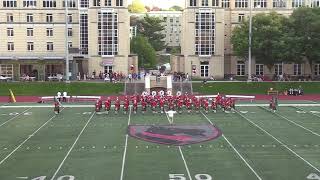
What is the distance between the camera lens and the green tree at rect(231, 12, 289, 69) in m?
59.8

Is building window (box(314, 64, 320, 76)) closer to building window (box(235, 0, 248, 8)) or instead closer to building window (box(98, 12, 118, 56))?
building window (box(235, 0, 248, 8))

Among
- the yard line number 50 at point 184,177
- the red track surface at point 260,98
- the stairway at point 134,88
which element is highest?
the stairway at point 134,88

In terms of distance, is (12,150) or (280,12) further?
(280,12)

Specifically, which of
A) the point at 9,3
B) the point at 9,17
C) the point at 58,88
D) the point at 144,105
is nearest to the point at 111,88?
the point at 58,88

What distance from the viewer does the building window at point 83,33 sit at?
67562 mm

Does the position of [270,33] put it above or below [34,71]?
above

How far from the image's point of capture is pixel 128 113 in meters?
37.3

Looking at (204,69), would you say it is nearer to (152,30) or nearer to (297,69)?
(297,69)

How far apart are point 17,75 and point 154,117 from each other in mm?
33986

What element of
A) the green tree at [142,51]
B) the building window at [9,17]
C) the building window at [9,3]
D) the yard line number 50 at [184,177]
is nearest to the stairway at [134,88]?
the building window at [9,17]

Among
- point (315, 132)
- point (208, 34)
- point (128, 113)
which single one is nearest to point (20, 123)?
point (128, 113)

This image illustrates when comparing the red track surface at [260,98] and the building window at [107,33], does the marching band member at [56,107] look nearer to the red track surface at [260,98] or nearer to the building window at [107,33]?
the red track surface at [260,98]

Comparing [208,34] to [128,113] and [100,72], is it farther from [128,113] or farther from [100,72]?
[128,113]

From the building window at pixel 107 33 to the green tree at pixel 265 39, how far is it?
1397cm
